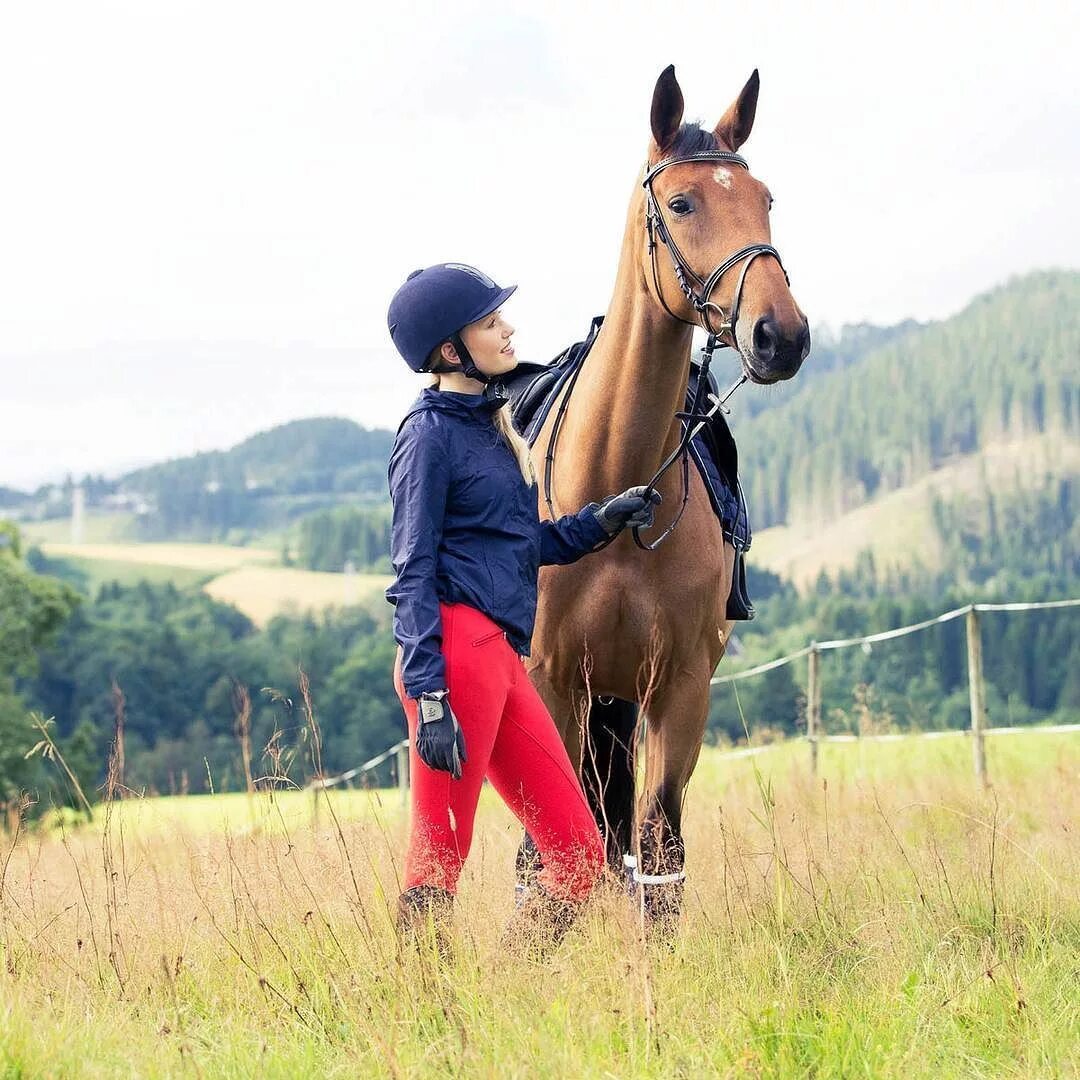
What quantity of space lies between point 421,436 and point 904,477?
608 ft

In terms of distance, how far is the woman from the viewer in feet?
11.4

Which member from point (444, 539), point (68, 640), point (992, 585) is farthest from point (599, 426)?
point (992, 585)

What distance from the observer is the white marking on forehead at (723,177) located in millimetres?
4180

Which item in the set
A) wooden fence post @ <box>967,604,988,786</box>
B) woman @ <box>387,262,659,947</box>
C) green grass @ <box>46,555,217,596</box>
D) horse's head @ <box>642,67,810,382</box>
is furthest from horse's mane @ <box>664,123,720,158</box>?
green grass @ <box>46,555,217,596</box>

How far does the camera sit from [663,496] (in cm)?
464

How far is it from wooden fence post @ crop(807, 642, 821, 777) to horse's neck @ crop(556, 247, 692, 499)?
21.7ft

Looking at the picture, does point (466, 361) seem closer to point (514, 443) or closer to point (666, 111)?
point (514, 443)

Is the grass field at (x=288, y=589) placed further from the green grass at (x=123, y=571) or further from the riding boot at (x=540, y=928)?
the riding boot at (x=540, y=928)

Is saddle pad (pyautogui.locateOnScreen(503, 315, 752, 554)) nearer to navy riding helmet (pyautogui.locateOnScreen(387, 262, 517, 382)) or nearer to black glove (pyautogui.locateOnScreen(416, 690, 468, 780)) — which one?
navy riding helmet (pyautogui.locateOnScreen(387, 262, 517, 382))

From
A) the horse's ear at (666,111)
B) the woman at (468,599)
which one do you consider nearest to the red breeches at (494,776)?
the woman at (468,599)

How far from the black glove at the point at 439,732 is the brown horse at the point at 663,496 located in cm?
101

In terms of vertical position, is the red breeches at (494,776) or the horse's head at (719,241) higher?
the horse's head at (719,241)

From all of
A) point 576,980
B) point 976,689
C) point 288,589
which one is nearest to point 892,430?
point 288,589

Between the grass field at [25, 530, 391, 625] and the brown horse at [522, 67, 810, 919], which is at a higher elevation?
the grass field at [25, 530, 391, 625]
